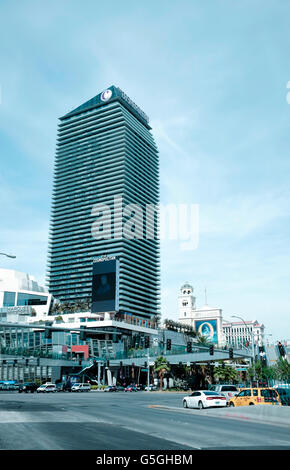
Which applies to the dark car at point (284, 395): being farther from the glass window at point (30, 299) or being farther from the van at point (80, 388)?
the glass window at point (30, 299)

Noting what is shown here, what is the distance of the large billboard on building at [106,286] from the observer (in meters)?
142

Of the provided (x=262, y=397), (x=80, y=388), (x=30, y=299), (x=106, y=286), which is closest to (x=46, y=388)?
(x=80, y=388)

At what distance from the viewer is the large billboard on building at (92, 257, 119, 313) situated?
14162cm

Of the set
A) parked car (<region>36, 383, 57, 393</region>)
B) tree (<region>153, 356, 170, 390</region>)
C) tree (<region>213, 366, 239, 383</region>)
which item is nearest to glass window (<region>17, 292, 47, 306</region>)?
tree (<region>153, 356, 170, 390</region>)

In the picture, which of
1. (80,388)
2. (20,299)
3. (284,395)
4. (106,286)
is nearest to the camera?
(284,395)

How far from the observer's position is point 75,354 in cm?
12544

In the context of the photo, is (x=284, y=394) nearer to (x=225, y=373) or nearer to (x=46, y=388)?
(x=46, y=388)

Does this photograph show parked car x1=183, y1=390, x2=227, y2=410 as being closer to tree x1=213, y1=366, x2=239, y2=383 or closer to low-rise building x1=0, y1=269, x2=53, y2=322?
tree x1=213, y1=366, x2=239, y2=383

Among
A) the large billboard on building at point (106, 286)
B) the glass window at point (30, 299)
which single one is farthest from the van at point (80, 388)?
the glass window at point (30, 299)

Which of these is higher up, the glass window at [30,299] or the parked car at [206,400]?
the glass window at [30,299]

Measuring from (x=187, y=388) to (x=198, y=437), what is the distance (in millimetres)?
72140

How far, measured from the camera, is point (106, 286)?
144250mm
